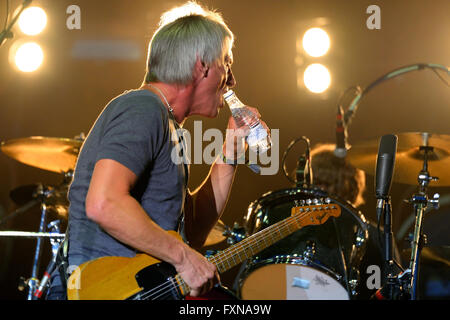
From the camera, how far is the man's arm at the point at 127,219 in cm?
183

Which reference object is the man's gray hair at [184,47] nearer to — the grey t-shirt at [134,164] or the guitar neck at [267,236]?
the grey t-shirt at [134,164]

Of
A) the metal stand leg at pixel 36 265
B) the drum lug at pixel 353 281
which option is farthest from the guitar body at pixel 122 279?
the metal stand leg at pixel 36 265

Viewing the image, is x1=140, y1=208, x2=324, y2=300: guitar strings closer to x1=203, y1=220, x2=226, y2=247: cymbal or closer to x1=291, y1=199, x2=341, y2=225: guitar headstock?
x1=291, y1=199, x2=341, y2=225: guitar headstock

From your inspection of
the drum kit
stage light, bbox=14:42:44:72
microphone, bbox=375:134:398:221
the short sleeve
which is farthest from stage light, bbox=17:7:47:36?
microphone, bbox=375:134:398:221

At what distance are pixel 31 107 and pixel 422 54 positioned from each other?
151 inches

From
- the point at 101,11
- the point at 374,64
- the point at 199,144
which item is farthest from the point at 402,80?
the point at 101,11

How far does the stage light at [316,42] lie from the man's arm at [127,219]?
3656 mm

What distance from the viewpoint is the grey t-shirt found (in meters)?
1.91

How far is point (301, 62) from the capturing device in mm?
5289

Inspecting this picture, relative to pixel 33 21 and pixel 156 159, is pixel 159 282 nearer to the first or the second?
pixel 156 159

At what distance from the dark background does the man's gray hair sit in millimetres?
2912

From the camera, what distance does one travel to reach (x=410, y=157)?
12.2 ft

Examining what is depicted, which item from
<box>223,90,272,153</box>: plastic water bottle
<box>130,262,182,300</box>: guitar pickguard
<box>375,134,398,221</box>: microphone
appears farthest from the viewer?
<box>223,90,272,153</box>: plastic water bottle

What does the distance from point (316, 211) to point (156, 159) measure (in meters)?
1.02
